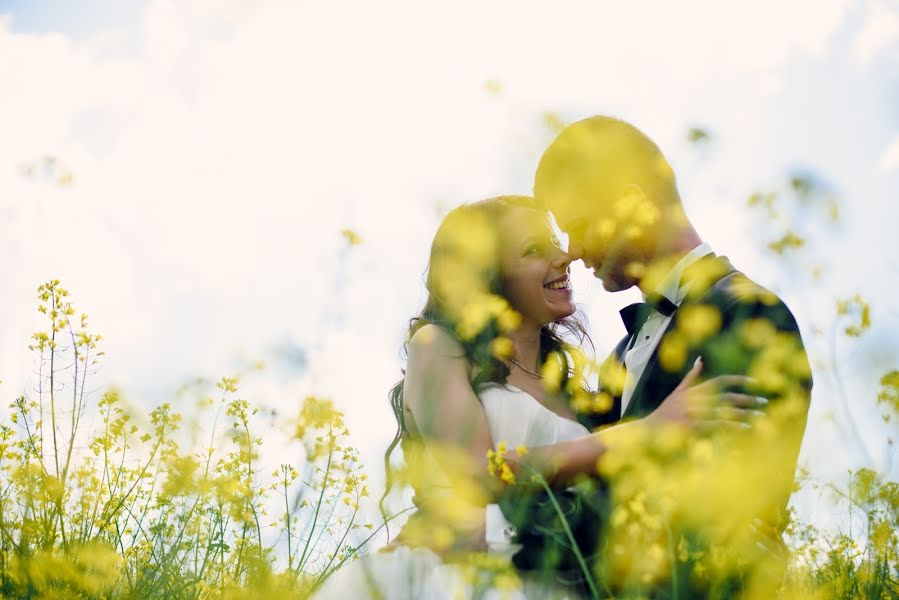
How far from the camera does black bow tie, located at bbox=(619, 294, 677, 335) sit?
10.1ft

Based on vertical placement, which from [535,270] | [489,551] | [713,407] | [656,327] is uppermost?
[535,270]

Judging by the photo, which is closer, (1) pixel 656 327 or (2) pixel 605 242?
(1) pixel 656 327

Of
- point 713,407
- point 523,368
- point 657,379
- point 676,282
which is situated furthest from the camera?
point 523,368

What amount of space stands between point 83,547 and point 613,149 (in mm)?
2411

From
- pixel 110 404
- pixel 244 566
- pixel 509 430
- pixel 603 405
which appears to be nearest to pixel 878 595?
pixel 603 405

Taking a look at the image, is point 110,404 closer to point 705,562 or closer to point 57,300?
point 57,300

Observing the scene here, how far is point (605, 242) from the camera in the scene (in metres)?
3.27

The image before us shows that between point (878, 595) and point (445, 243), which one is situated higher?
point (445, 243)

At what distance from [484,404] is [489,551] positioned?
28.9 inches

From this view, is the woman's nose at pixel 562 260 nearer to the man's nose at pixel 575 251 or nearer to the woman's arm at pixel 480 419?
the man's nose at pixel 575 251

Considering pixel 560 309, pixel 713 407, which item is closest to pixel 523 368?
pixel 560 309

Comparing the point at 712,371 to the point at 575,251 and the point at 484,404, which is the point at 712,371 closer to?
the point at 484,404

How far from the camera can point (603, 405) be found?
3.24 m

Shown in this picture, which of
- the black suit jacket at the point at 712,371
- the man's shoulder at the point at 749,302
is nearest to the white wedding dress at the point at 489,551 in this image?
the black suit jacket at the point at 712,371
